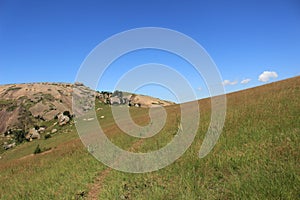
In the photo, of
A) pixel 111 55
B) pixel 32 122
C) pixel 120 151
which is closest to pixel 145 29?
pixel 111 55

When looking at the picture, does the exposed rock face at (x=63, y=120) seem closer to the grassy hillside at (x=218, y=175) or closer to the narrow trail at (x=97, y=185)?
the grassy hillside at (x=218, y=175)

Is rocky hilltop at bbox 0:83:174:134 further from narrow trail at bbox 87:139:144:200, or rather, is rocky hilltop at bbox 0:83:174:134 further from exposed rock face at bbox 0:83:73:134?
narrow trail at bbox 87:139:144:200

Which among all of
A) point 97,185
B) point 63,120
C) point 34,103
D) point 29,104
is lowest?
point 97,185

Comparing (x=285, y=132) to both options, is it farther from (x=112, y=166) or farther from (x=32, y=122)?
(x=32, y=122)

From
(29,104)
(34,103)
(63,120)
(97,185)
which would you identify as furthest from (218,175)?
(29,104)

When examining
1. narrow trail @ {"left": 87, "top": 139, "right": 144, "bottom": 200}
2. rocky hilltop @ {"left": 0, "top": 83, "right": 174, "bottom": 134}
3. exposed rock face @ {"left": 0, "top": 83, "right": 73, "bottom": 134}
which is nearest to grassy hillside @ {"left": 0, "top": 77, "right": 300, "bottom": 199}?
narrow trail @ {"left": 87, "top": 139, "right": 144, "bottom": 200}

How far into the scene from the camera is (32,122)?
402 feet

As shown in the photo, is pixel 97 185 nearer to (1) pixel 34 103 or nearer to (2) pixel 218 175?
(2) pixel 218 175

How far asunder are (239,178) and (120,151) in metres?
9.85

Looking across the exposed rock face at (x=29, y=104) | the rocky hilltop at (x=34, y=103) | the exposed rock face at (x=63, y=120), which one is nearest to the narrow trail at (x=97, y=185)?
the exposed rock face at (x=63, y=120)

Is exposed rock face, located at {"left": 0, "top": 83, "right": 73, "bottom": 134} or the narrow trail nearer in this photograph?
the narrow trail

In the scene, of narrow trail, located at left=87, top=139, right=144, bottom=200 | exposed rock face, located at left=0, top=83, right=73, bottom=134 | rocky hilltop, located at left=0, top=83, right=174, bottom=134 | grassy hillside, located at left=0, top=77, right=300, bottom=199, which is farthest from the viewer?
exposed rock face, located at left=0, top=83, right=73, bottom=134

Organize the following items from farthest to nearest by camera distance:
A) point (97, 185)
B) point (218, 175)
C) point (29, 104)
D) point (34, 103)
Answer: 1. point (34, 103)
2. point (29, 104)
3. point (97, 185)
4. point (218, 175)

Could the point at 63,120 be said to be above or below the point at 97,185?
above
